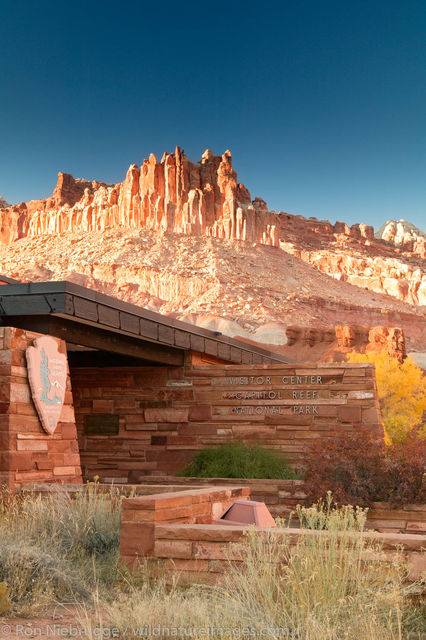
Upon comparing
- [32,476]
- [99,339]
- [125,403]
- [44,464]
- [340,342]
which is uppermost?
[340,342]

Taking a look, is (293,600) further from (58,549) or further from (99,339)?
(99,339)

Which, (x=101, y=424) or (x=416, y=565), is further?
(x=101, y=424)

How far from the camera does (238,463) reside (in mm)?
14219

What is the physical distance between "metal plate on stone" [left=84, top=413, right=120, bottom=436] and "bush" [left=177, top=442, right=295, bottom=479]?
218 cm

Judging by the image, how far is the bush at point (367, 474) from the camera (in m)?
11.0

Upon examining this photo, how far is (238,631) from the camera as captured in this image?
4.56m

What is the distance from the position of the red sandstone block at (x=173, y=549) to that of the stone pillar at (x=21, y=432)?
5097 millimetres

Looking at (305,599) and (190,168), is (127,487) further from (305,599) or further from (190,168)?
(190,168)

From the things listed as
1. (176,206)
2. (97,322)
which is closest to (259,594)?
(97,322)

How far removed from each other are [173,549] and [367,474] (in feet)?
19.6

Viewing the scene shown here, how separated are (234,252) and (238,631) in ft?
349

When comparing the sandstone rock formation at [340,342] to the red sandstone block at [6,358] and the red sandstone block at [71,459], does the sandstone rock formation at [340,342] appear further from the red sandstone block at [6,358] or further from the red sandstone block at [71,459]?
the red sandstone block at [6,358]

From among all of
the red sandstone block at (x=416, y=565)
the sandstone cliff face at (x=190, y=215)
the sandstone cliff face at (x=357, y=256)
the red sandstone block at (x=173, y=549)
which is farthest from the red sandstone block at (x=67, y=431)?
the sandstone cliff face at (x=357, y=256)

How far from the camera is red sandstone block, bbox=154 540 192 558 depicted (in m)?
6.01
